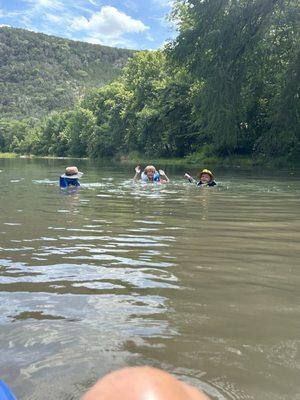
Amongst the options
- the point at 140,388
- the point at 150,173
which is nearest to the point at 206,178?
the point at 150,173

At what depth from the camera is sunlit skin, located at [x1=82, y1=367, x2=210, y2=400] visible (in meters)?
1.52

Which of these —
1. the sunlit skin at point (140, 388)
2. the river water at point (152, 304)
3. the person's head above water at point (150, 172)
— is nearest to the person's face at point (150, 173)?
the person's head above water at point (150, 172)

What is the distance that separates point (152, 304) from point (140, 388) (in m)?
2.66

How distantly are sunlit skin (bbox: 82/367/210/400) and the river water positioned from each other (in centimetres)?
115

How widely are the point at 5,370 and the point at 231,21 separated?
22.8 metres

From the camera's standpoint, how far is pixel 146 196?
14266 mm

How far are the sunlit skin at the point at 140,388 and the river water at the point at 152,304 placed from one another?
115 cm

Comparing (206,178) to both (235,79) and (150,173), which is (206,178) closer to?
(150,173)

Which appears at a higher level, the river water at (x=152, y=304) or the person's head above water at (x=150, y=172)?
the person's head above water at (x=150, y=172)

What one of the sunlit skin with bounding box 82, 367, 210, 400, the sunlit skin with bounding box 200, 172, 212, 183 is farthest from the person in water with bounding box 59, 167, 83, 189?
the sunlit skin with bounding box 82, 367, 210, 400

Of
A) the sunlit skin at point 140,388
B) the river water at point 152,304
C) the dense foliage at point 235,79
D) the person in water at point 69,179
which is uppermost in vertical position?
the dense foliage at point 235,79

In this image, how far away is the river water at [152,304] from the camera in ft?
9.62

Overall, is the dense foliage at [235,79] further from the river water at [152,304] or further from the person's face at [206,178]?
the river water at [152,304]

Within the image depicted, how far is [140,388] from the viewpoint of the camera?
1.54 meters
